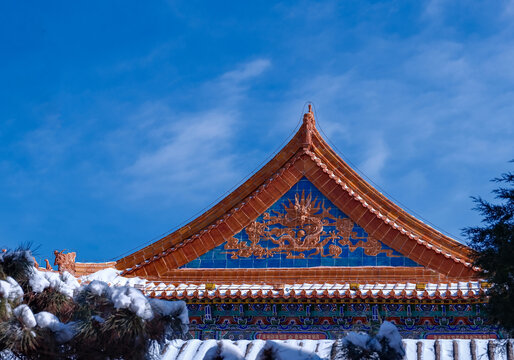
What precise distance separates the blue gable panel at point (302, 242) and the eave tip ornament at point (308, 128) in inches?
33.3

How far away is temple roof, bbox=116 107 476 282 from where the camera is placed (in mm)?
16984

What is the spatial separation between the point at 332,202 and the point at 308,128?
→ 1.57 metres

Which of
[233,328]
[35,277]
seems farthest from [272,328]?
[35,277]

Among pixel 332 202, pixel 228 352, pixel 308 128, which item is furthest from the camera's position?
pixel 308 128

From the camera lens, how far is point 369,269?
55.7ft

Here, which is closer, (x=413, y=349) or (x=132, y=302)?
(x=132, y=302)

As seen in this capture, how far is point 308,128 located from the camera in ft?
60.6

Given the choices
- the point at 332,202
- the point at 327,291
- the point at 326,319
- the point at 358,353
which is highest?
the point at 332,202

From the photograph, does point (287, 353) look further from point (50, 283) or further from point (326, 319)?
point (326, 319)

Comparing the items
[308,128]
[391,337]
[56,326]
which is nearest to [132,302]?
[56,326]

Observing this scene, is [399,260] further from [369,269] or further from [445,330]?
[445,330]

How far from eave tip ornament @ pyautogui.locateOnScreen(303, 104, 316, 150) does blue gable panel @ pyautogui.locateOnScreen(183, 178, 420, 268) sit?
846 millimetres

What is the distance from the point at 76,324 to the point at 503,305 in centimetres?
397

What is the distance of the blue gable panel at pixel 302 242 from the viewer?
1722 centimetres
